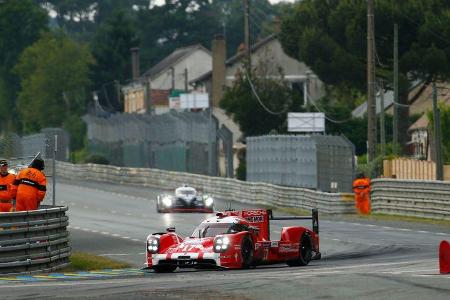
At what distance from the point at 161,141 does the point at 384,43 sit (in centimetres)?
1419

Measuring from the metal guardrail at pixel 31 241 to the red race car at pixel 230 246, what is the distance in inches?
75.8

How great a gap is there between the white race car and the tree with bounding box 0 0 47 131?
102 metres

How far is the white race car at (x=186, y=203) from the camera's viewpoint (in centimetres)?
4966

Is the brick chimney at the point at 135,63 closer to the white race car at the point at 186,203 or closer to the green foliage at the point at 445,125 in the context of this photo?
the green foliage at the point at 445,125

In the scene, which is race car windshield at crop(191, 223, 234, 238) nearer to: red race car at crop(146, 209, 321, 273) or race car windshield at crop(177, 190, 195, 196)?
red race car at crop(146, 209, 321, 273)

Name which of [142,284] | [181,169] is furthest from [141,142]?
[142,284]

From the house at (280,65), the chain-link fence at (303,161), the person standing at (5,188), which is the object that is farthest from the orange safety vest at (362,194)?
the house at (280,65)

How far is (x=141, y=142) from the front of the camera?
82.9m

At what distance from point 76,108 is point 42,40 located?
828 cm

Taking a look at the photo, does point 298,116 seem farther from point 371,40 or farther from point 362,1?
point 371,40

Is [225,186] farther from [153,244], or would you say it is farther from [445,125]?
[153,244]

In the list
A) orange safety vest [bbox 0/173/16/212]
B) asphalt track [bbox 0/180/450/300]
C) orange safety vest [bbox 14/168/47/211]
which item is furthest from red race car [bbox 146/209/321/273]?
orange safety vest [bbox 0/173/16/212]

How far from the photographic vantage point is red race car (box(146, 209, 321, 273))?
22.8 m

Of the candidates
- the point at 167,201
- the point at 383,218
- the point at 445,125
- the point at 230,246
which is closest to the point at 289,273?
the point at 230,246
